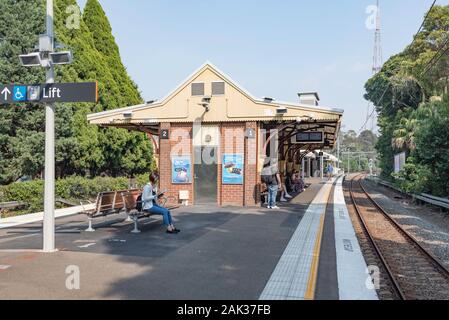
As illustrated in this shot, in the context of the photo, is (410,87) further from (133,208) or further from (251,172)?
(133,208)

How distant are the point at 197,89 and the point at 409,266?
33.7 ft

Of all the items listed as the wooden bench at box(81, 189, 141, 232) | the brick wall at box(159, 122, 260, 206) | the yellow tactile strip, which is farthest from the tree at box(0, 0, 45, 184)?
the yellow tactile strip

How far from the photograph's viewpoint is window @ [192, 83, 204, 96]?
16031mm

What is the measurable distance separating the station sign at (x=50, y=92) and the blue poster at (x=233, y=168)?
8.44 meters

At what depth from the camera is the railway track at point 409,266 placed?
6.29 metres

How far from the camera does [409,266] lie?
8078 millimetres

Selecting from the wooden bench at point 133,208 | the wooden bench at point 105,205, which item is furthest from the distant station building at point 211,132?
the wooden bench at point 105,205

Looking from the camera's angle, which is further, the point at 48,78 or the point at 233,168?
the point at 233,168

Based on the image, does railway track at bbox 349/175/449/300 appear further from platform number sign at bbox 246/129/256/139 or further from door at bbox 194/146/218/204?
door at bbox 194/146/218/204

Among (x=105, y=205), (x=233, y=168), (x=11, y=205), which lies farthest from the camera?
(x=233, y=168)

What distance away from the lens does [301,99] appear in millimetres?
25672

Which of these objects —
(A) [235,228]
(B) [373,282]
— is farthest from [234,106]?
(B) [373,282]

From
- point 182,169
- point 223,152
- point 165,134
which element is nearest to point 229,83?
point 223,152
